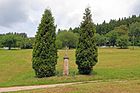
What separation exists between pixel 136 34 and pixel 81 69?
11429 centimetres

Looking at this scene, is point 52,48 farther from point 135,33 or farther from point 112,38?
point 135,33

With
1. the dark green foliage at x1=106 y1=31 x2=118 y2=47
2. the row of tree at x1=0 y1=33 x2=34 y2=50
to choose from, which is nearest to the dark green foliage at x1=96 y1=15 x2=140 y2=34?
the dark green foliage at x1=106 y1=31 x2=118 y2=47

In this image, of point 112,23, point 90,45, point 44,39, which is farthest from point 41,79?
point 112,23

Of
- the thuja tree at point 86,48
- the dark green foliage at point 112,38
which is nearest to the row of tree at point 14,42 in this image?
the dark green foliage at point 112,38

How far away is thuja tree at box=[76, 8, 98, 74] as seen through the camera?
1206 inches

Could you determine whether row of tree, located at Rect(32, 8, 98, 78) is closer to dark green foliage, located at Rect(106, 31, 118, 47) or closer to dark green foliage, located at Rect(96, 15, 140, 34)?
dark green foliage, located at Rect(106, 31, 118, 47)

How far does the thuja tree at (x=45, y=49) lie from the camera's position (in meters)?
28.9

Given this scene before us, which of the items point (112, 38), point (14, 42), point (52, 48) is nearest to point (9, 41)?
point (14, 42)

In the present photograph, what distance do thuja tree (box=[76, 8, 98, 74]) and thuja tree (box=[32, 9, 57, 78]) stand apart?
9.11ft

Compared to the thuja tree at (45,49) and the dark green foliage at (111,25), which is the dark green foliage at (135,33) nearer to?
the dark green foliage at (111,25)

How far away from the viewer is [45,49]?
95.5ft

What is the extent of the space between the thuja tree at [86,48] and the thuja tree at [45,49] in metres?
2.78

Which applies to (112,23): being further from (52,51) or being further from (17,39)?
(52,51)

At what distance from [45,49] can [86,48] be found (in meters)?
4.18
